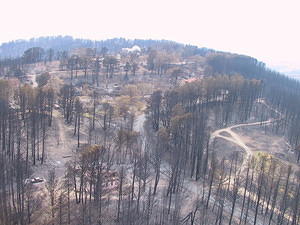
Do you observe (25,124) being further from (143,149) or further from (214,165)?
(214,165)

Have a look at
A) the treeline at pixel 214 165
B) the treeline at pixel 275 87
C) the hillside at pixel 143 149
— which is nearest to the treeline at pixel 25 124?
the hillside at pixel 143 149

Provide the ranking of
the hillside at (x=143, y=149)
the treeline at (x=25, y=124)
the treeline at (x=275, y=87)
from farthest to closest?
1. the treeline at (x=275, y=87)
2. the treeline at (x=25, y=124)
3. the hillside at (x=143, y=149)

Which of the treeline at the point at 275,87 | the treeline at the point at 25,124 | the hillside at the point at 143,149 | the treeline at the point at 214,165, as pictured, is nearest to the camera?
the hillside at the point at 143,149

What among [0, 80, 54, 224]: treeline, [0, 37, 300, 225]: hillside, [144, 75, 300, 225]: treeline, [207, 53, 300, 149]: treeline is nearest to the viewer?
[0, 37, 300, 225]: hillside

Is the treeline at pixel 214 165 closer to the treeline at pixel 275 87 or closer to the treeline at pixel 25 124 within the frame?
the treeline at pixel 275 87

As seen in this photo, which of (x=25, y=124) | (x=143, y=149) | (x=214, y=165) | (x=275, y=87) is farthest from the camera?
(x=275, y=87)

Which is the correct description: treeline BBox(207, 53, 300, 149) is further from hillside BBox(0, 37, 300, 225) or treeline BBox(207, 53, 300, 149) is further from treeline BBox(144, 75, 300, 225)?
treeline BBox(144, 75, 300, 225)

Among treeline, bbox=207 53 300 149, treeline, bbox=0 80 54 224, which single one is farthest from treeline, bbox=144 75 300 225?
treeline, bbox=0 80 54 224

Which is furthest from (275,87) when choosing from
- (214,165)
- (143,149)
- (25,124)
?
(25,124)

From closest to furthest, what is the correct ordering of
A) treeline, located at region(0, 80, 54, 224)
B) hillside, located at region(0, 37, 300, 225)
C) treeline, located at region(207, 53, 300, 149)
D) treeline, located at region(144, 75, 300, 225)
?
hillside, located at region(0, 37, 300, 225) → treeline, located at region(144, 75, 300, 225) → treeline, located at region(0, 80, 54, 224) → treeline, located at region(207, 53, 300, 149)

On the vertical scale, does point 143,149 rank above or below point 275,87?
below

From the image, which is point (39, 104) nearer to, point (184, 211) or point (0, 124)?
point (0, 124)
